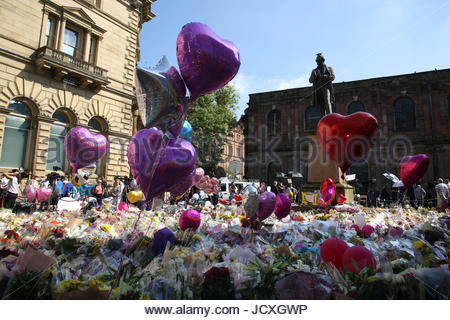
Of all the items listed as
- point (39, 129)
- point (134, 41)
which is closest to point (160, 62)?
point (39, 129)

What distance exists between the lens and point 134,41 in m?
15.8

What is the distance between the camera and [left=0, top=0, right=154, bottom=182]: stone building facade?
10883 mm

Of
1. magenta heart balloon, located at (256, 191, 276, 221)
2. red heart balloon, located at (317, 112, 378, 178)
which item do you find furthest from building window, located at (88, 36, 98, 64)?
magenta heart balloon, located at (256, 191, 276, 221)

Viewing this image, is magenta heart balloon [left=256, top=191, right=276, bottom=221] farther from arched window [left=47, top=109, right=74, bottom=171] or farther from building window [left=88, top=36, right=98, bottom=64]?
building window [left=88, top=36, right=98, bottom=64]

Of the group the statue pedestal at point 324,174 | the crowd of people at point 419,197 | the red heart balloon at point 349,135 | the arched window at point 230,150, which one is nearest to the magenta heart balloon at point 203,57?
the red heart balloon at point 349,135

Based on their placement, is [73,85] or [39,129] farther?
[73,85]

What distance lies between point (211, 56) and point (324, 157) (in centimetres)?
629

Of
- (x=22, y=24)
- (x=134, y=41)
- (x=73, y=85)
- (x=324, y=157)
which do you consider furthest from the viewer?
(x=134, y=41)

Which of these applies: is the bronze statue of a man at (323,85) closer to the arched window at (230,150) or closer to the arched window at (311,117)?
the arched window at (311,117)

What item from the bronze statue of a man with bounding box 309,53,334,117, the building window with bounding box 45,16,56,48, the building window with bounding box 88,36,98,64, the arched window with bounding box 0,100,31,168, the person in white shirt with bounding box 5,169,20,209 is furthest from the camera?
the building window with bounding box 88,36,98,64

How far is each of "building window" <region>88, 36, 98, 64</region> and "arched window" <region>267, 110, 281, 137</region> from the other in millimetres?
16106

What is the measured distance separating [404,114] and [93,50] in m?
22.4
